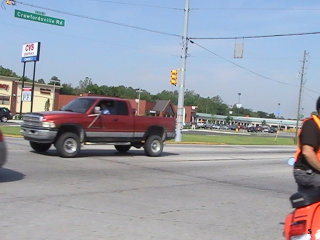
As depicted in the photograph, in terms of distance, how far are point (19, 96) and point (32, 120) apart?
231 feet

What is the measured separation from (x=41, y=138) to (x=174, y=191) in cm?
603

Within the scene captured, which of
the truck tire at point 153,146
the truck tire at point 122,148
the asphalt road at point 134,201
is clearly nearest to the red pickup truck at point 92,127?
the truck tire at point 153,146

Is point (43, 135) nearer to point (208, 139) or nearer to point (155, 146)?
point (155, 146)

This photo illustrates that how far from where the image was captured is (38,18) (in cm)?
2623

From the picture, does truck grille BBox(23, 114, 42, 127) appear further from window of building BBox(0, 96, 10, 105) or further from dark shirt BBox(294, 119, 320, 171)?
window of building BBox(0, 96, 10, 105)

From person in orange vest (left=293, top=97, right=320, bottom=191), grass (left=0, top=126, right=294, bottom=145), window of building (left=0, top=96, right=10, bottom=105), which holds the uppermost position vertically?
window of building (left=0, top=96, right=10, bottom=105)

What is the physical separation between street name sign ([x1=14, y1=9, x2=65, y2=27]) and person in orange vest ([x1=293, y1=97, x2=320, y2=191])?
2320 cm

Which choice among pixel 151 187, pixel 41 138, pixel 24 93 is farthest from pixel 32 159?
pixel 24 93

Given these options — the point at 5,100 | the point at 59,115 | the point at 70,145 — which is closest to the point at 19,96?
the point at 5,100

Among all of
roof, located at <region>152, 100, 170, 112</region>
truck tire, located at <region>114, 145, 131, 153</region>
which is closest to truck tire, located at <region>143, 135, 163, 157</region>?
truck tire, located at <region>114, 145, 131, 153</region>

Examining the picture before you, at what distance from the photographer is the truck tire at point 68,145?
1455 cm

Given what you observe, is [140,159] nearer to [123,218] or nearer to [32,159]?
[32,159]

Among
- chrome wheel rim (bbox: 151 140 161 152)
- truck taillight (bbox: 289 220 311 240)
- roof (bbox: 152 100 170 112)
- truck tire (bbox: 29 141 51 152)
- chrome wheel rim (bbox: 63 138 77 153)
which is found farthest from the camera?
roof (bbox: 152 100 170 112)

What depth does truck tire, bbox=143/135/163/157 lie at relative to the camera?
17156mm
